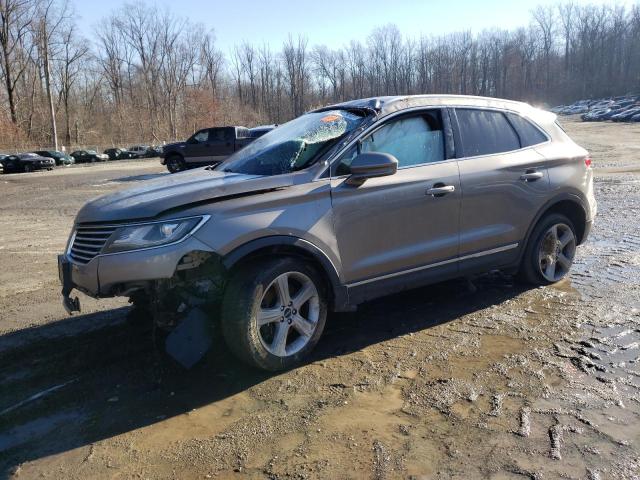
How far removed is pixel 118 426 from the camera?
313 cm

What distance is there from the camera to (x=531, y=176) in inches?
194

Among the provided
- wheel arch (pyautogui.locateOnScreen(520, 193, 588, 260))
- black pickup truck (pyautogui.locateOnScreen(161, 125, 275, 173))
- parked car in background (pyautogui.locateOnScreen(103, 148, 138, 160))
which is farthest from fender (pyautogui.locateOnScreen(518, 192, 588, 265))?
parked car in background (pyautogui.locateOnScreen(103, 148, 138, 160))

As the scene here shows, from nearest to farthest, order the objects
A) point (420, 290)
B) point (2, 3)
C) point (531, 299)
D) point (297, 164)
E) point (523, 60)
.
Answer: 1. point (297, 164)
2. point (531, 299)
3. point (420, 290)
4. point (2, 3)
5. point (523, 60)

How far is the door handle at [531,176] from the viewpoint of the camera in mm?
4897

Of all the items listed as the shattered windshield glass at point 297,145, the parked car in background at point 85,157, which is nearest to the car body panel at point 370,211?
the shattered windshield glass at point 297,145

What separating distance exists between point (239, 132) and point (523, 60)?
379 feet

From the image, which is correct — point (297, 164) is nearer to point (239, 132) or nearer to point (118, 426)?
point (118, 426)

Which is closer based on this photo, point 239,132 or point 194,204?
point 194,204

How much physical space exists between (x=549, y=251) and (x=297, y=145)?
9.26 feet

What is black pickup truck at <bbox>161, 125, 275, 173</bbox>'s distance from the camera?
74.6ft

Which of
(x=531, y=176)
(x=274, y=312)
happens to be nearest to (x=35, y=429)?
(x=274, y=312)

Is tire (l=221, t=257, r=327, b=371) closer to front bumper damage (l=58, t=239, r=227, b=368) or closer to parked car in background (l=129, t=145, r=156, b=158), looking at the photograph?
front bumper damage (l=58, t=239, r=227, b=368)

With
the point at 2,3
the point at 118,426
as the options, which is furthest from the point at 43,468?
the point at 2,3

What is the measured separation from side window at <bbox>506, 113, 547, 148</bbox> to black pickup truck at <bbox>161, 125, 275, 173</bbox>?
59.3 feet
